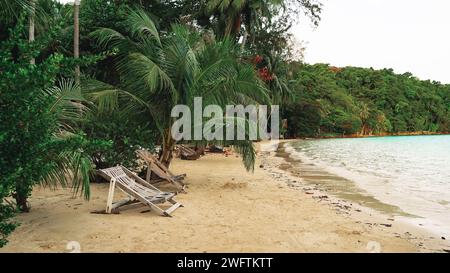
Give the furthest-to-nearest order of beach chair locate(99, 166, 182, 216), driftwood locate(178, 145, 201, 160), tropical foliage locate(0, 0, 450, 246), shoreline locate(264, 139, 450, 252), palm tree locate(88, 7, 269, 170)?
driftwood locate(178, 145, 201, 160) < palm tree locate(88, 7, 269, 170) < beach chair locate(99, 166, 182, 216) < shoreline locate(264, 139, 450, 252) < tropical foliage locate(0, 0, 450, 246)

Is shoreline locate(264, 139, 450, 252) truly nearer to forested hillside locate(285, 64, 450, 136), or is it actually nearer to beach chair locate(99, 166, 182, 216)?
beach chair locate(99, 166, 182, 216)

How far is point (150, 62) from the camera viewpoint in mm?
8953

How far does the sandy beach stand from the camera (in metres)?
4.86

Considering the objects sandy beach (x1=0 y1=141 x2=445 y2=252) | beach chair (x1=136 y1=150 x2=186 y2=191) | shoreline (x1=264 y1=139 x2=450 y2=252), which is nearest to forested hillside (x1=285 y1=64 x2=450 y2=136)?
shoreline (x1=264 y1=139 x2=450 y2=252)

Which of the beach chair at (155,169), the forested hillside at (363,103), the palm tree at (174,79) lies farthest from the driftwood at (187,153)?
the forested hillside at (363,103)

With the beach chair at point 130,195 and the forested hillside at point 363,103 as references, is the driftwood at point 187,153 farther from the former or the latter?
the forested hillside at point 363,103

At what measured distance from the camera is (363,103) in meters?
68.6

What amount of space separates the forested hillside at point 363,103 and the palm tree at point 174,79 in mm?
40679

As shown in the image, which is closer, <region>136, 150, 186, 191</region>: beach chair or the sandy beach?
the sandy beach

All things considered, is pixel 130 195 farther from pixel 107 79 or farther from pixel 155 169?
pixel 107 79

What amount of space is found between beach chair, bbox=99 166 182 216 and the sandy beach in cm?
14

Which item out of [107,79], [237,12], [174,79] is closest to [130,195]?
[174,79]

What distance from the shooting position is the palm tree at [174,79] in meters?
9.23

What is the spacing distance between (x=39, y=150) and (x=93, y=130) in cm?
494
